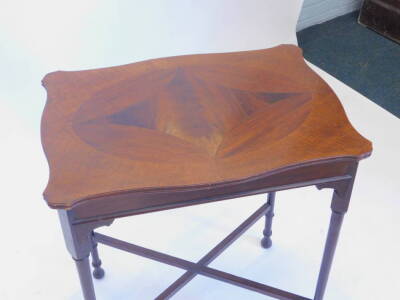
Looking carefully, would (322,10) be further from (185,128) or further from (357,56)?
(185,128)

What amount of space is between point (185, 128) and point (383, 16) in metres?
2.11

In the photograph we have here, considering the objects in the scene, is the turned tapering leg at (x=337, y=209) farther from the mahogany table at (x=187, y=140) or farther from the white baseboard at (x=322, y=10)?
the white baseboard at (x=322, y=10)

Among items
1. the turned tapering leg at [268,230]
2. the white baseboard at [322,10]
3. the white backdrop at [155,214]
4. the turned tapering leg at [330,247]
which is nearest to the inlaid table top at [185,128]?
the turned tapering leg at [330,247]

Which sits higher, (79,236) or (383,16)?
(79,236)

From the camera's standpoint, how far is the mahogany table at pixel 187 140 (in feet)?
3.13

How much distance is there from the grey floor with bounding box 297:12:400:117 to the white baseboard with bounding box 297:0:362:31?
30mm

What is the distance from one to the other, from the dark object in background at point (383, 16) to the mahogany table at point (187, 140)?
67.5 inches

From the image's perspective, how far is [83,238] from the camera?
97 centimetres

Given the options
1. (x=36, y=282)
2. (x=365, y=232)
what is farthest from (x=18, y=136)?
(x=365, y=232)

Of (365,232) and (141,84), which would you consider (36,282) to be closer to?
(141,84)

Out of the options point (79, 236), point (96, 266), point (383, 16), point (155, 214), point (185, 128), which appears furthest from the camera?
point (383, 16)

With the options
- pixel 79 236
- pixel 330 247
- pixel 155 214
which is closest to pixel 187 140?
pixel 79 236

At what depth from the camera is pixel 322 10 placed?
294cm

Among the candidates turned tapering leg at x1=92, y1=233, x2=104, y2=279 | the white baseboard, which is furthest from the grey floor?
turned tapering leg at x1=92, y1=233, x2=104, y2=279
